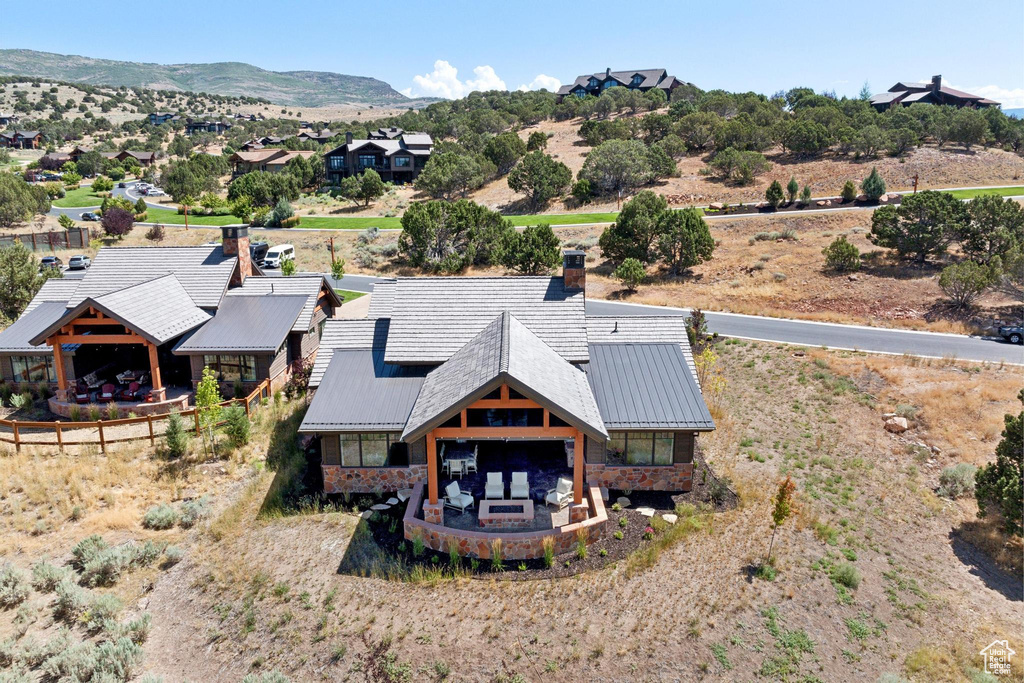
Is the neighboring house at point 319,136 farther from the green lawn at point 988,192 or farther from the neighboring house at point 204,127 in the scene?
the green lawn at point 988,192

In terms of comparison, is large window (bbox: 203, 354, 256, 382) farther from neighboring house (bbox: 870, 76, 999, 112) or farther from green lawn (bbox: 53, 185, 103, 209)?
neighboring house (bbox: 870, 76, 999, 112)

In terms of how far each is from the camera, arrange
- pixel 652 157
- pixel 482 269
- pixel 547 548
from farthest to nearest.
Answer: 1. pixel 652 157
2. pixel 482 269
3. pixel 547 548

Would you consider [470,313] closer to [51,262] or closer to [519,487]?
[519,487]

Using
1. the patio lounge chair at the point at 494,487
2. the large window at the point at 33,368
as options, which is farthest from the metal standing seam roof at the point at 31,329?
the patio lounge chair at the point at 494,487

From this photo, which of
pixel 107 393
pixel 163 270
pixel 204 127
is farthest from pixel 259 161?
pixel 107 393

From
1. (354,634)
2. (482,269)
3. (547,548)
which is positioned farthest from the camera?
(482,269)

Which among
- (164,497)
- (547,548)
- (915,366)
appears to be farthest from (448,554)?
(915,366)

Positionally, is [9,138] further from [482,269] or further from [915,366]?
[915,366]
